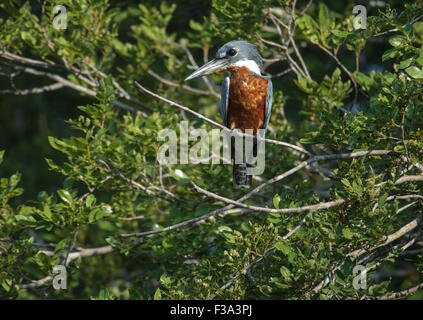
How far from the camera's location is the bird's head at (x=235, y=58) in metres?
4.04

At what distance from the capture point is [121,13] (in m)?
5.53

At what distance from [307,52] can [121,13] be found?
2.65 meters

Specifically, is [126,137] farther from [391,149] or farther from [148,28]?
[391,149]

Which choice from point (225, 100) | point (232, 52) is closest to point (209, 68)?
point (232, 52)

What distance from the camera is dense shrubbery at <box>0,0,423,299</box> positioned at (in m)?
2.97

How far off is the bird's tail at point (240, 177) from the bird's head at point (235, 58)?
85 cm

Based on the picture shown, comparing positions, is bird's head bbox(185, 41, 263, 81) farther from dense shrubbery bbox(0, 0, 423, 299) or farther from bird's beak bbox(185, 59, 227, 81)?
dense shrubbery bbox(0, 0, 423, 299)

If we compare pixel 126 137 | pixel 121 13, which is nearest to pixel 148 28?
pixel 121 13

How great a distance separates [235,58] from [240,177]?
1.04 m

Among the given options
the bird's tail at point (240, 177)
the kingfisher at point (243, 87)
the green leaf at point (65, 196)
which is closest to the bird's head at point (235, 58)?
the kingfisher at point (243, 87)

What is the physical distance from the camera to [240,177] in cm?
397

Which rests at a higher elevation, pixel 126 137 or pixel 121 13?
pixel 121 13

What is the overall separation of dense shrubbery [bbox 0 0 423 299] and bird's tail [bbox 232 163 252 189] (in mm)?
88

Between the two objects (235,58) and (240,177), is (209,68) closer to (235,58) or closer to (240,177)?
(235,58)
